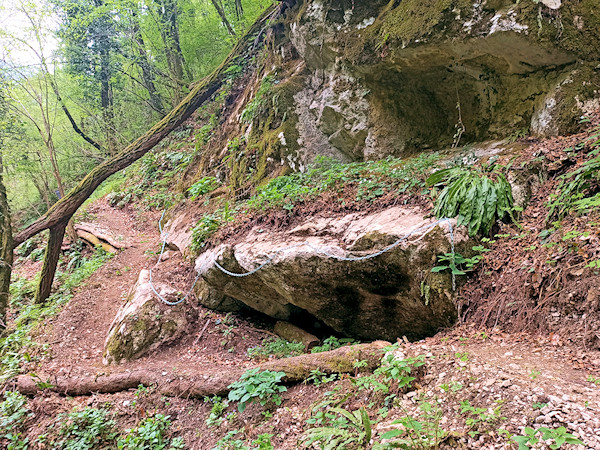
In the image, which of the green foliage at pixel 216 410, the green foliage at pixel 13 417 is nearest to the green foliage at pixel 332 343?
the green foliage at pixel 216 410

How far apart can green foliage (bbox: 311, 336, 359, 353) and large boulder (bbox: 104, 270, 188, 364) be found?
8.49ft

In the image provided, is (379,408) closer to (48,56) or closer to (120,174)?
(48,56)

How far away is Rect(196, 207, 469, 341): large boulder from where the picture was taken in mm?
4074

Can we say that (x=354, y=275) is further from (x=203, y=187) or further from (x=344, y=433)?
(x=203, y=187)

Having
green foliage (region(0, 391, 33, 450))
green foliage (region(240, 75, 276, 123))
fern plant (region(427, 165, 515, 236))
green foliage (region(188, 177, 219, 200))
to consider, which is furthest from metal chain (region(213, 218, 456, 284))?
green foliage (region(240, 75, 276, 123))

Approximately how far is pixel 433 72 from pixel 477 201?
3.25m

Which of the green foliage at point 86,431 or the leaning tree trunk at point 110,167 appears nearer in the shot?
the green foliage at point 86,431

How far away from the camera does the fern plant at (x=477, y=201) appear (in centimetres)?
390

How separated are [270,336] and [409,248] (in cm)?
315

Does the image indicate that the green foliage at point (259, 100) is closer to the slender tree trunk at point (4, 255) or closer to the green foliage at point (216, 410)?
the slender tree trunk at point (4, 255)

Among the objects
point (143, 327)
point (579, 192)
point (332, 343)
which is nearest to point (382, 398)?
point (332, 343)

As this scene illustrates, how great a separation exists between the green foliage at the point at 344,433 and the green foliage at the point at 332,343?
2.26 meters

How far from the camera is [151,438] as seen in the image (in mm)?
3932

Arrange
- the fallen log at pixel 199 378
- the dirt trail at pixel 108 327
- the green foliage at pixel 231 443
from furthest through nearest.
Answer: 1. the dirt trail at pixel 108 327
2. the fallen log at pixel 199 378
3. the green foliage at pixel 231 443
